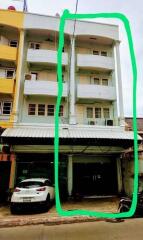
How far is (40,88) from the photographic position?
17.4m

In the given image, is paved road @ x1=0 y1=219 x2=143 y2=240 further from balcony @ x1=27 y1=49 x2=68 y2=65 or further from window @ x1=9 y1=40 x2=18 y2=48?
window @ x1=9 y1=40 x2=18 y2=48

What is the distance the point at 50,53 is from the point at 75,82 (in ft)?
10.6

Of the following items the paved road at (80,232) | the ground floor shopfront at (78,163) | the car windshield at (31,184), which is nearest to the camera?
the paved road at (80,232)

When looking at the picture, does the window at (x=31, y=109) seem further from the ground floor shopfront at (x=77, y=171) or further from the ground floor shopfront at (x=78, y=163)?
the ground floor shopfront at (x=77, y=171)

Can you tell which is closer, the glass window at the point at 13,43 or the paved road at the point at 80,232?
the paved road at the point at 80,232

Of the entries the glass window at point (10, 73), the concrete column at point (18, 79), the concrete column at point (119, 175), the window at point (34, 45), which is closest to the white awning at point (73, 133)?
the concrete column at point (18, 79)

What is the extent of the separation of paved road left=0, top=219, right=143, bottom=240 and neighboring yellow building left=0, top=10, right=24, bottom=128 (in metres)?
9.80

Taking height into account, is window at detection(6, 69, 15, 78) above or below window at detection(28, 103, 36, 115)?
above

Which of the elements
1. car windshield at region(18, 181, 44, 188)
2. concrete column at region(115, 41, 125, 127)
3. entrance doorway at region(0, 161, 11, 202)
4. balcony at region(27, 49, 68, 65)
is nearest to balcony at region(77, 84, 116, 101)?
concrete column at region(115, 41, 125, 127)

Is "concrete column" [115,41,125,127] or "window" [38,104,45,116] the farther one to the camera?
"window" [38,104,45,116]

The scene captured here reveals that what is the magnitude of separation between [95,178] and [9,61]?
39.9 feet

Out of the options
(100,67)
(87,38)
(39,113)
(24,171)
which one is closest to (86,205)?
(24,171)

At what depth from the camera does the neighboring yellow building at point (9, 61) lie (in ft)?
55.7

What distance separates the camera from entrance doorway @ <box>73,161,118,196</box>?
17359mm
